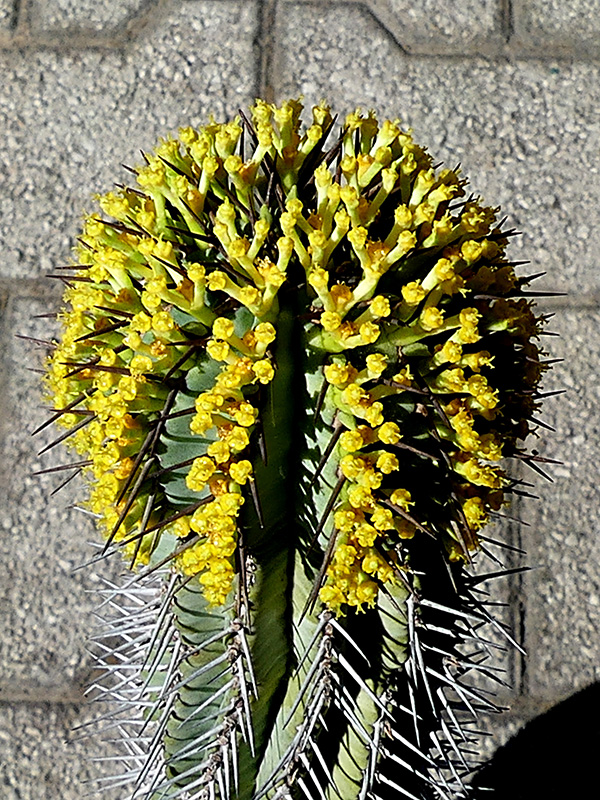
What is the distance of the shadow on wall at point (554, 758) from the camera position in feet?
2.78

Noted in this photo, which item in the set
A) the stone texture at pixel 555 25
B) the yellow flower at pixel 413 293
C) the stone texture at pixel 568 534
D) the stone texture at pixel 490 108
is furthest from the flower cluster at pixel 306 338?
the stone texture at pixel 555 25

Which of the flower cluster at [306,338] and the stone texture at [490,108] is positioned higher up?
the stone texture at [490,108]

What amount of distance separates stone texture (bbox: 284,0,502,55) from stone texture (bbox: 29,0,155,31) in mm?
225

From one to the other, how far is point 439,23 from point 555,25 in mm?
140

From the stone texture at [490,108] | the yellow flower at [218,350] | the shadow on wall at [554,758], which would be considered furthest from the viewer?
the stone texture at [490,108]

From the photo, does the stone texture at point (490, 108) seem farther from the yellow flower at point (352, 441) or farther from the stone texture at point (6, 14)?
the yellow flower at point (352, 441)

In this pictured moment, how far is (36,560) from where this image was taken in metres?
0.92

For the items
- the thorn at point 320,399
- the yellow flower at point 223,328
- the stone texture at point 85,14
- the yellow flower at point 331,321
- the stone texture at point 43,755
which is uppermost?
the stone texture at point 85,14

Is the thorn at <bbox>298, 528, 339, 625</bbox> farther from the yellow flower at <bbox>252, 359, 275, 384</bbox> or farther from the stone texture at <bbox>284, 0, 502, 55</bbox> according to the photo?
the stone texture at <bbox>284, 0, 502, 55</bbox>

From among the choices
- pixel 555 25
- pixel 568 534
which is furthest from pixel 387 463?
pixel 555 25

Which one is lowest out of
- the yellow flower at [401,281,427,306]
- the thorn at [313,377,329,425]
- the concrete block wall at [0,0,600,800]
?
the thorn at [313,377,329,425]

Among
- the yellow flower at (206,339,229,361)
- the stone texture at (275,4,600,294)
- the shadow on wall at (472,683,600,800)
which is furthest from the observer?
the stone texture at (275,4,600,294)

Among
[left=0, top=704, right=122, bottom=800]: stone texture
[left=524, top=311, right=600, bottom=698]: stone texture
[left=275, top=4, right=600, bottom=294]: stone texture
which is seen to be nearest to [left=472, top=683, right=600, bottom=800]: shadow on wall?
[left=524, top=311, right=600, bottom=698]: stone texture

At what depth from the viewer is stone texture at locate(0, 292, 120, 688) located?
88cm
